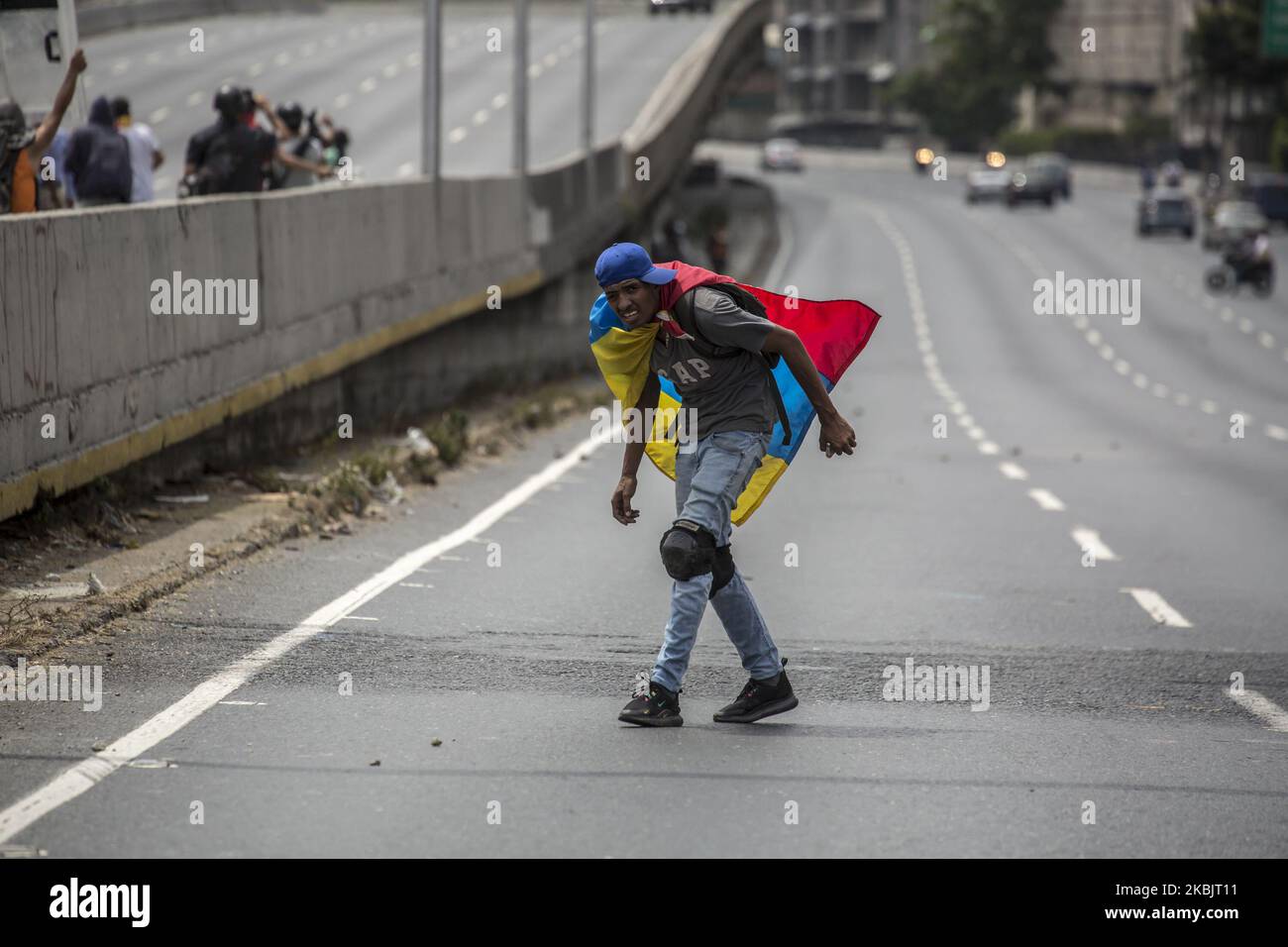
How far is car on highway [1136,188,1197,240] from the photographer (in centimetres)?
7206

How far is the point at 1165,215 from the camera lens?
237ft

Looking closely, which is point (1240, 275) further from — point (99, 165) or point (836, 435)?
point (836, 435)

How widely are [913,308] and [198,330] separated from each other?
40864 mm

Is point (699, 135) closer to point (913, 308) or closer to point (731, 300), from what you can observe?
point (913, 308)

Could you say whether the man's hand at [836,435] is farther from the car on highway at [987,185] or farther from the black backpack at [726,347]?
the car on highway at [987,185]

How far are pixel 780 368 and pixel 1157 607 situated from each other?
3907 millimetres

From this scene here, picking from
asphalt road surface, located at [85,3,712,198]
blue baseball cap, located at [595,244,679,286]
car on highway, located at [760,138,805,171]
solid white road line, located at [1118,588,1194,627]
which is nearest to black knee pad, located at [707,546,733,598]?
blue baseball cap, located at [595,244,679,286]

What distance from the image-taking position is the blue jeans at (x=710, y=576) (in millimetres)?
7320

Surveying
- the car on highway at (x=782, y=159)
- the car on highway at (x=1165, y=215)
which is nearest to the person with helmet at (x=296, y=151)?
the car on highway at (x=1165, y=215)

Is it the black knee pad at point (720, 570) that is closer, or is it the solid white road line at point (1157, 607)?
the black knee pad at point (720, 570)

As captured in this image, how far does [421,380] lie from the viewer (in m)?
20.3

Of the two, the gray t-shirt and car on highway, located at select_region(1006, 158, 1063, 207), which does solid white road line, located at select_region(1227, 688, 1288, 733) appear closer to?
the gray t-shirt

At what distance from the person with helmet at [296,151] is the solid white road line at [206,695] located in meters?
9.08
